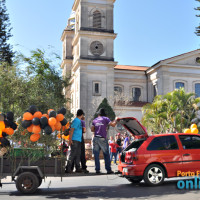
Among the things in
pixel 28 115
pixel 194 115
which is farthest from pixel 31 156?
pixel 194 115

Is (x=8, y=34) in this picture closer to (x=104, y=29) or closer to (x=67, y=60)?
(x=104, y=29)

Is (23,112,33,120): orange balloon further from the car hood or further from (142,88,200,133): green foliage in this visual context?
(142,88,200,133): green foliage

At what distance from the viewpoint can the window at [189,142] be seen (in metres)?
9.50

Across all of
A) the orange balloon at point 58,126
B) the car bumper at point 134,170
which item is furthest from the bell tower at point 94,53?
the orange balloon at point 58,126

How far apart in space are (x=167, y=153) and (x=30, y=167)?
4.09 metres

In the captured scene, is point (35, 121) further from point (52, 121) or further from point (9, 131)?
point (9, 131)

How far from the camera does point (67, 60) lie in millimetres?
55094

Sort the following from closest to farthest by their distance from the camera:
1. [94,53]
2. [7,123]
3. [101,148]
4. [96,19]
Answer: [7,123] → [101,148] → [94,53] → [96,19]

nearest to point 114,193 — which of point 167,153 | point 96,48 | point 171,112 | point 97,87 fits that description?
point 167,153

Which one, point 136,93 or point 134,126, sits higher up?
point 136,93

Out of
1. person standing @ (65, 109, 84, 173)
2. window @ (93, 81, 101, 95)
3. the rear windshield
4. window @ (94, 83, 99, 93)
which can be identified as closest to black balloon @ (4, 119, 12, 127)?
person standing @ (65, 109, 84, 173)

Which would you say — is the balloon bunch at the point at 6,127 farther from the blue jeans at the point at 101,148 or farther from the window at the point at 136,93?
the window at the point at 136,93

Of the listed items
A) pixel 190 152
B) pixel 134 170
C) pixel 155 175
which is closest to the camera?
pixel 134 170

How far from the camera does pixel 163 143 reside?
941 cm
